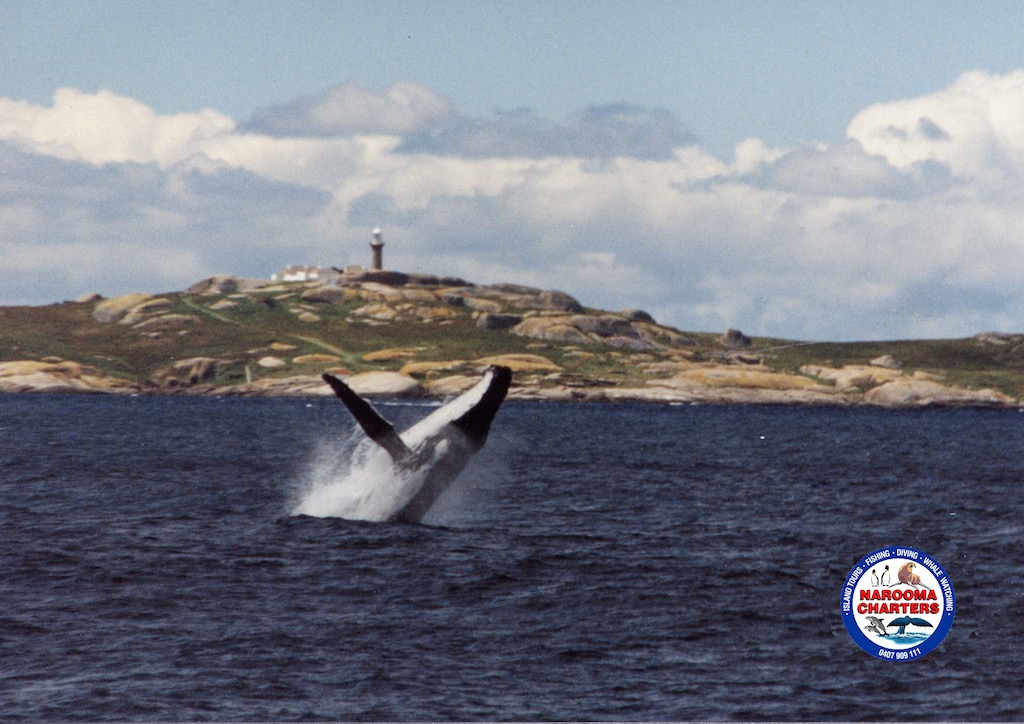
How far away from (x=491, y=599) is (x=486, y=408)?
16.0 ft

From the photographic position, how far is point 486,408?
28922mm

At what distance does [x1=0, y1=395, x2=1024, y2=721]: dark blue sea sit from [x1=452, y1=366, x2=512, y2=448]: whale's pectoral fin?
3.56 metres

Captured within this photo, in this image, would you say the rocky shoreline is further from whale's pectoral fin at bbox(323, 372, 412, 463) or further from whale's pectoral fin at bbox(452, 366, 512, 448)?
whale's pectoral fin at bbox(452, 366, 512, 448)

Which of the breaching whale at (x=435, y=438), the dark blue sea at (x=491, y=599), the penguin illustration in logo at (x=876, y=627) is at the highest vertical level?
the breaching whale at (x=435, y=438)

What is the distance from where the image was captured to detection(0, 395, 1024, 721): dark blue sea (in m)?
19.8

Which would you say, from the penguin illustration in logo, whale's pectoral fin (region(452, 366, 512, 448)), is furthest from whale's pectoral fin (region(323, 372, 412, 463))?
the penguin illustration in logo

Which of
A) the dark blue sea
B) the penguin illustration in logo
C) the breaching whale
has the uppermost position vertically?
the breaching whale

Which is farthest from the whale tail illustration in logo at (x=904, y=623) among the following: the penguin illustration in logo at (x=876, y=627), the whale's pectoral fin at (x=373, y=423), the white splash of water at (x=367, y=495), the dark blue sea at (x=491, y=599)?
the white splash of water at (x=367, y=495)

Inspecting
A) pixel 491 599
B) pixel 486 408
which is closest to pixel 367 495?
pixel 486 408

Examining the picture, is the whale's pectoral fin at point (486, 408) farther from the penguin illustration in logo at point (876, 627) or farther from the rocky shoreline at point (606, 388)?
the rocky shoreline at point (606, 388)

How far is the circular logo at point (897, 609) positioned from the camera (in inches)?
837

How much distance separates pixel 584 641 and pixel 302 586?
771 cm

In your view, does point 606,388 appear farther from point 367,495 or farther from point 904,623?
point 904,623

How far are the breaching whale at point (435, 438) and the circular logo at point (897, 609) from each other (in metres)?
10.2
